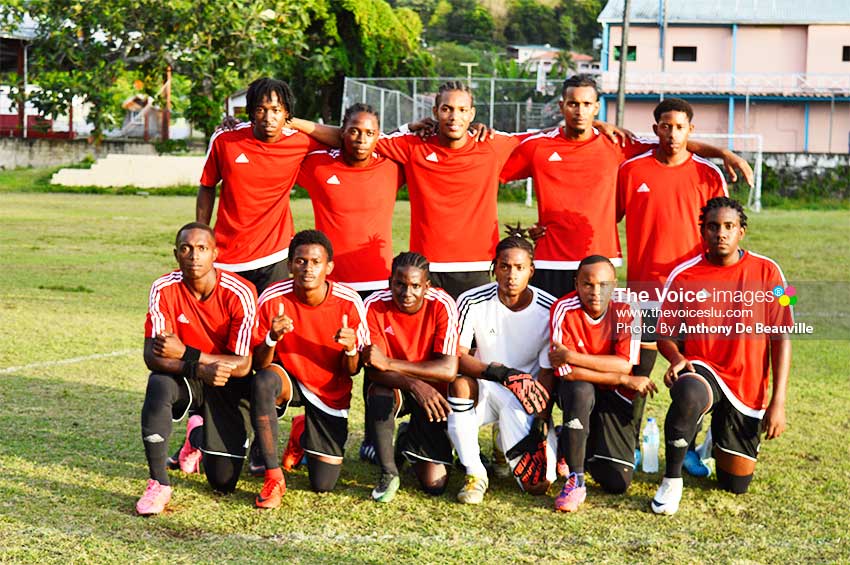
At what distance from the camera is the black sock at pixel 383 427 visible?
5492mm

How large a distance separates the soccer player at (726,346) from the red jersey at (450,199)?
1.16 m

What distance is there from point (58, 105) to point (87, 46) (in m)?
1.87

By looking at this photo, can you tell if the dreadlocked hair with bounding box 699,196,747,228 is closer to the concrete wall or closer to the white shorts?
the white shorts

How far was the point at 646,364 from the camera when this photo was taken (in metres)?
5.83

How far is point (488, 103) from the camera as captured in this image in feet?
99.5

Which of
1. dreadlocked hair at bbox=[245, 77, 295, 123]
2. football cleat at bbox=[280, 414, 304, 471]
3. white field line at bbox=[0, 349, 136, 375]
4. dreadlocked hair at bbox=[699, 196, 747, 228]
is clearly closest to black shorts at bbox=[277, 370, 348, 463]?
football cleat at bbox=[280, 414, 304, 471]

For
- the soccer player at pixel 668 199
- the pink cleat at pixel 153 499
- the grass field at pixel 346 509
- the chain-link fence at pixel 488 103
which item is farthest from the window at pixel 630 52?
the pink cleat at pixel 153 499

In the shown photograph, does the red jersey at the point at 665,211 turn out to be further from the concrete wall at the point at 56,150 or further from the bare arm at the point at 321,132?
the concrete wall at the point at 56,150

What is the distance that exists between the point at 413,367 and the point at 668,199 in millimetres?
1722

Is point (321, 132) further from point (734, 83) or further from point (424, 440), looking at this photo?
point (734, 83)

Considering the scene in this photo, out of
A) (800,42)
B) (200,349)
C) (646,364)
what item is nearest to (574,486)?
(646,364)

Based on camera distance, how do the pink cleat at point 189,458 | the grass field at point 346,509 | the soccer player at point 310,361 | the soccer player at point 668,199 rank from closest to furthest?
the grass field at point 346,509
the soccer player at point 310,361
the pink cleat at point 189,458
the soccer player at point 668,199

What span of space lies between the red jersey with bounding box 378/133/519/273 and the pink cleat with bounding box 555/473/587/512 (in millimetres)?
1446

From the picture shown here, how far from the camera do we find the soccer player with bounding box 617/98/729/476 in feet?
20.2
